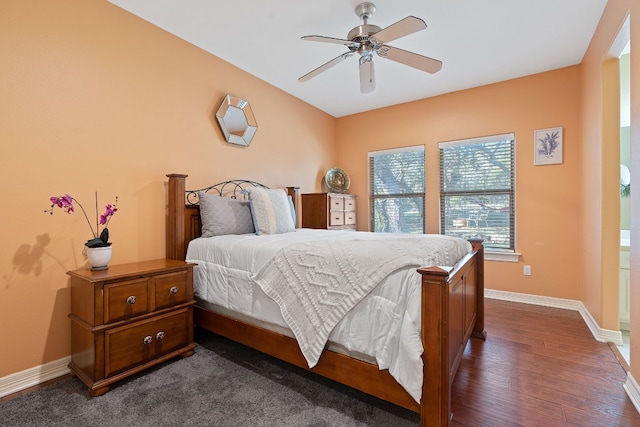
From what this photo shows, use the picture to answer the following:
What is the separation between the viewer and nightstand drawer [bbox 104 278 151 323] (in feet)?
6.07

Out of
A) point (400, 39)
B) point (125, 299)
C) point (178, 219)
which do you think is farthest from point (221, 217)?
point (400, 39)

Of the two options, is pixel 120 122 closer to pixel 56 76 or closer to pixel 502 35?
pixel 56 76

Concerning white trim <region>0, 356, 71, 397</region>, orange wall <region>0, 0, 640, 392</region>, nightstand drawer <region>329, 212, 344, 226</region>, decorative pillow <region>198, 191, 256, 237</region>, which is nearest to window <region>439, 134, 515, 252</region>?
orange wall <region>0, 0, 640, 392</region>

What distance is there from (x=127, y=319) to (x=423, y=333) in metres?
1.80

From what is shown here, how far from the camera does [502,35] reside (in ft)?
9.29

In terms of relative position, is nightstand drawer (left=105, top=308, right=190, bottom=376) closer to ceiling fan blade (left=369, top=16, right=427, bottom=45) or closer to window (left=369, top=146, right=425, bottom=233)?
ceiling fan blade (left=369, top=16, right=427, bottom=45)

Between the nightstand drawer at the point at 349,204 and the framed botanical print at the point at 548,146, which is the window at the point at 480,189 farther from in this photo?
the nightstand drawer at the point at 349,204

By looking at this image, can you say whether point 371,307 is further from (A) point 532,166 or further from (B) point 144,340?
(A) point 532,166

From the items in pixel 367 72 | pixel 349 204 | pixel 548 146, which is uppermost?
pixel 367 72

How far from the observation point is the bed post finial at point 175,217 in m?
2.67

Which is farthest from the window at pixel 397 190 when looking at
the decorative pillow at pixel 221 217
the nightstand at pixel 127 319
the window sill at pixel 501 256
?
the nightstand at pixel 127 319

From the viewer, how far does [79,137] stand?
2.21m

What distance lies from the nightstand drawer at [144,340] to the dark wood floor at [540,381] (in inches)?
73.5

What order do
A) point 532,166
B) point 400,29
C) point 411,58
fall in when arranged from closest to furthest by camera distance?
1. point 400,29
2. point 411,58
3. point 532,166
